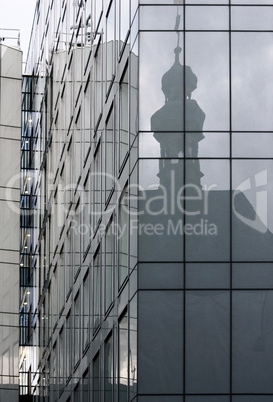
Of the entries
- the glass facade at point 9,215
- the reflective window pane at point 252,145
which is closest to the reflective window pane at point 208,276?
the reflective window pane at point 252,145

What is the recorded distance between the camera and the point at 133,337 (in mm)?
33750

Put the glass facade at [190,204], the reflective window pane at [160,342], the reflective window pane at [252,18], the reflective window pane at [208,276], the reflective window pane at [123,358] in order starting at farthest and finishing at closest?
1. the reflective window pane at [252,18]
2. the reflective window pane at [123,358]
3. the reflective window pane at [208,276]
4. the glass facade at [190,204]
5. the reflective window pane at [160,342]

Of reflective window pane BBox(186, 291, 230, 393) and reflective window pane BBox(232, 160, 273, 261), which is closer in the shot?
reflective window pane BBox(186, 291, 230, 393)

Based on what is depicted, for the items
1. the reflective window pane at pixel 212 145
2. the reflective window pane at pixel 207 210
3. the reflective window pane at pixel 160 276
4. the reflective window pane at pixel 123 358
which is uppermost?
the reflective window pane at pixel 212 145

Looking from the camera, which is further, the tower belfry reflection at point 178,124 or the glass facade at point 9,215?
the glass facade at point 9,215

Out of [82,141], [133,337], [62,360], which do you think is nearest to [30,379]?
[62,360]

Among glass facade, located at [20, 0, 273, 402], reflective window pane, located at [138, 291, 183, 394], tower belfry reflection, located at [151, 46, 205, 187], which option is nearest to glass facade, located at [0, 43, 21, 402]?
glass facade, located at [20, 0, 273, 402]

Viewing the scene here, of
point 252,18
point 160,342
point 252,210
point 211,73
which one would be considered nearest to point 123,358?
point 160,342

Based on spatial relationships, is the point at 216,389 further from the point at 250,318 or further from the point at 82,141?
the point at 82,141

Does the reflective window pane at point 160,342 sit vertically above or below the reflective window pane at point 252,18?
below

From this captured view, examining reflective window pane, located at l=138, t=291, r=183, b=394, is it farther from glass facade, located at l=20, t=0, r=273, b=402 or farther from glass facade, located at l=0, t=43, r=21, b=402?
glass facade, located at l=0, t=43, r=21, b=402

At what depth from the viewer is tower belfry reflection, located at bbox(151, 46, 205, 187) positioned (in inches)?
1358

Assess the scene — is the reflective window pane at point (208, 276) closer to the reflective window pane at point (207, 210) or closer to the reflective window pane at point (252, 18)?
the reflective window pane at point (207, 210)

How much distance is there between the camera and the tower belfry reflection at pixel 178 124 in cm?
3450
